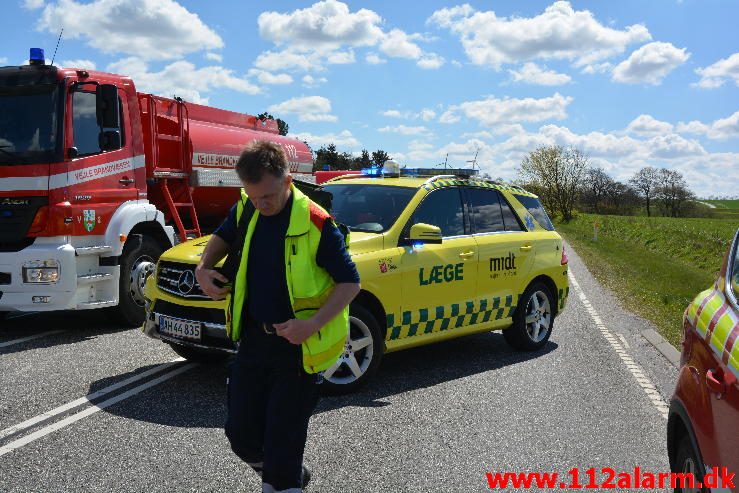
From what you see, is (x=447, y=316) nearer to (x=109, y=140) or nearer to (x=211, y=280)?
(x=211, y=280)

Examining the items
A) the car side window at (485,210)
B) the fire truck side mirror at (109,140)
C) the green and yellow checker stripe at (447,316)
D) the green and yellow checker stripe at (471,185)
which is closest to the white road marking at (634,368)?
the green and yellow checker stripe at (447,316)

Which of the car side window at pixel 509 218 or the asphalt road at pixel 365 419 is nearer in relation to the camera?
the asphalt road at pixel 365 419

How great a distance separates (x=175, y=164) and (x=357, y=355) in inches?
214

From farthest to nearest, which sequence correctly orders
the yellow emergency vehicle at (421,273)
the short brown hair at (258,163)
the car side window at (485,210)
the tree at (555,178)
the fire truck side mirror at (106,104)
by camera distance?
1. the tree at (555,178)
2. the fire truck side mirror at (106,104)
3. the car side window at (485,210)
4. the yellow emergency vehicle at (421,273)
5. the short brown hair at (258,163)

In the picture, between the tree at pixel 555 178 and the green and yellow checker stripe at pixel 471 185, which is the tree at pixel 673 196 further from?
the green and yellow checker stripe at pixel 471 185

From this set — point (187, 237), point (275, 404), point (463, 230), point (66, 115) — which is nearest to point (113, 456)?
point (275, 404)

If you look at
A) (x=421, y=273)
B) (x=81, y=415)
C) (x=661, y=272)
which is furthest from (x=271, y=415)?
(x=661, y=272)

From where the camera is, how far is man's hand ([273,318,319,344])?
2.85 meters

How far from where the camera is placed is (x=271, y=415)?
2969 mm

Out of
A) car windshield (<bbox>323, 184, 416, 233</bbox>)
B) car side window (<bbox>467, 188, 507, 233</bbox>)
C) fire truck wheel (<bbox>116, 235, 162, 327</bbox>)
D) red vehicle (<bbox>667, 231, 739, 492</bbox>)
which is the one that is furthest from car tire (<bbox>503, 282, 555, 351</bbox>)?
fire truck wheel (<bbox>116, 235, 162, 327</bbox>)

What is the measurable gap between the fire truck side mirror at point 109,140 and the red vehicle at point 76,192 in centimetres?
1

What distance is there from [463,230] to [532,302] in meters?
1.44

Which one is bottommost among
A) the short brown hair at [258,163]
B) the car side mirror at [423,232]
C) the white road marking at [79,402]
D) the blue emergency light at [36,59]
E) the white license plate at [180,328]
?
the white road marking at [79,402]

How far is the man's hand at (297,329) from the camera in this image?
2846 mm
